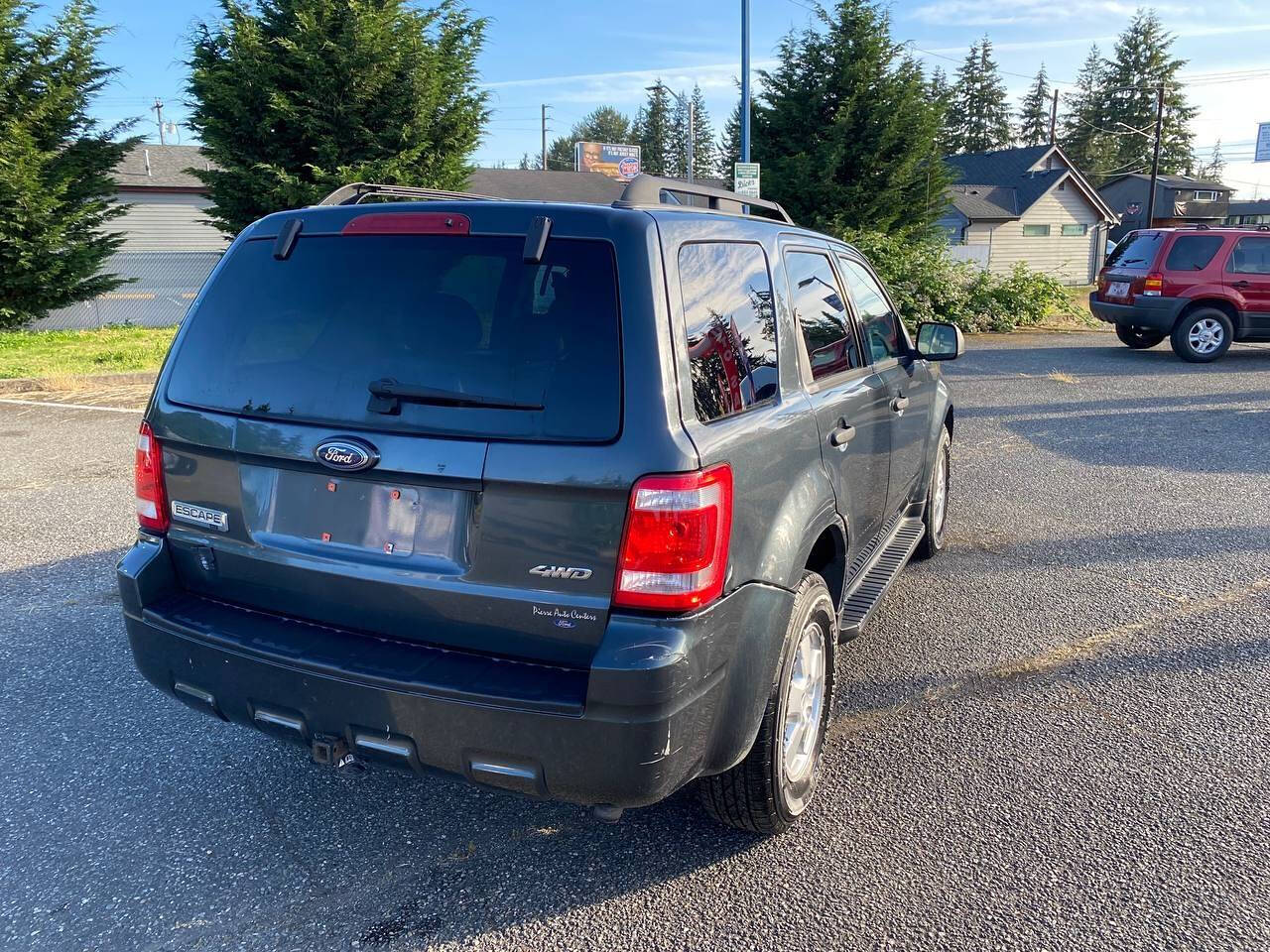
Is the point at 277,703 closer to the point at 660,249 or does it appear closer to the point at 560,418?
the point at 560,418

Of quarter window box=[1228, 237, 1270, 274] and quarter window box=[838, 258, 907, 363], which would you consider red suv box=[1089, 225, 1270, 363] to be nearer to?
quarter window box=[1228, 237, 1270, 274]

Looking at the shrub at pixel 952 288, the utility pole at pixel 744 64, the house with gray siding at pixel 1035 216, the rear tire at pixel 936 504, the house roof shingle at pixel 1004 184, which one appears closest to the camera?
the rear tire at pixel 936 504

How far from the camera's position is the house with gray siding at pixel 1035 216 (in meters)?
43.8

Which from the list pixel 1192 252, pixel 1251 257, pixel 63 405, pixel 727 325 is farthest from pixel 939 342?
Result: pixel 1251 257

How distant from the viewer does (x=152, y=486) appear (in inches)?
111

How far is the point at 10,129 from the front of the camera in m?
14.5

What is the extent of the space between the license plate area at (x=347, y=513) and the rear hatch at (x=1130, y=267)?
1441 cm

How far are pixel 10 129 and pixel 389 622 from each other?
16.1 m

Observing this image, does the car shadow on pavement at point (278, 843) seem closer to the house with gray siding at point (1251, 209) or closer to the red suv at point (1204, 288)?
the red suv at point (1204, 288)

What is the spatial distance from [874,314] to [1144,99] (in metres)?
90.6

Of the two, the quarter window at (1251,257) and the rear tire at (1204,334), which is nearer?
the quarter window at (1251,257)

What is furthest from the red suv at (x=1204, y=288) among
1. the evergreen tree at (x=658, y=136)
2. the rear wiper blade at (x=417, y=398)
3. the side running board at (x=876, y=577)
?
the evergreen tree at (x=658, y=136)

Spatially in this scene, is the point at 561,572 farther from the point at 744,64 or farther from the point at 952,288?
the point at 952,288

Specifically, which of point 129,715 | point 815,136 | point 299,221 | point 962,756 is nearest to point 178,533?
point 299,221
